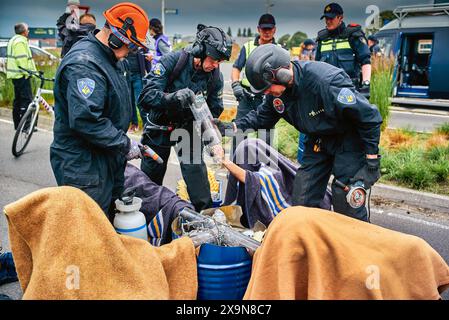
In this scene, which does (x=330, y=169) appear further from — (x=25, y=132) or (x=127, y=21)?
(x=25, y=132)

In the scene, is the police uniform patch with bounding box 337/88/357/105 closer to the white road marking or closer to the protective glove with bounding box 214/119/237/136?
the protective glove with bounding box 214/119/237/136

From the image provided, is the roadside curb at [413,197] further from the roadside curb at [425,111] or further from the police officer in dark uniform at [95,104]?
the roadside curb at [425,111]

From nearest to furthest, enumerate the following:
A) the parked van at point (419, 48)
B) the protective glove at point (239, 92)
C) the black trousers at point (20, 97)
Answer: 1. the protective glove at point (239, 92)
2. the black trousers at point (20, 97)
3. the parked van at point (419, 48)

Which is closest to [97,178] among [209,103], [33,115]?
[209,103]

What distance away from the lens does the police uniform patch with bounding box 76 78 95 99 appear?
8.28 ft

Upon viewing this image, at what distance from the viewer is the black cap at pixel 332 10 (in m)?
5.36

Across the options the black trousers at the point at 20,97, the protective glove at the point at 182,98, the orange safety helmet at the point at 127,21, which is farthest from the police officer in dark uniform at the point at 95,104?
the black trousers at the point at 20,97

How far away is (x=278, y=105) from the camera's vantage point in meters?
3.19

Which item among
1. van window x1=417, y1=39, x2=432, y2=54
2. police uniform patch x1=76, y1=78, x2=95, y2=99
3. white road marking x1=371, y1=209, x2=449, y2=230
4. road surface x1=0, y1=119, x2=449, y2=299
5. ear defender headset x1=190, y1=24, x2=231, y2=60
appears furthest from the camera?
van window x1=417, y1=39, x2=432, y2=54

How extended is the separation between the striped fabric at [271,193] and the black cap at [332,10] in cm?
293

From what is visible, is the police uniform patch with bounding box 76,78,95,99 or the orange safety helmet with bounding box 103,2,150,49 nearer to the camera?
the police uniform patch with bounding box 76,78,95,99

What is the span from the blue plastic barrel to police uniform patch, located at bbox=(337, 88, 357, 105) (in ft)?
3.85

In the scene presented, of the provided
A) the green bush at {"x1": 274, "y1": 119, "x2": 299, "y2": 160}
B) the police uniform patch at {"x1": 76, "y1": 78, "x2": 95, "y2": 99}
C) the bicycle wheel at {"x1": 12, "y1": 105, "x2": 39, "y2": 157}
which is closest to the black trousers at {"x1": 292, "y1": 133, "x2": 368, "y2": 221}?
the police uniform patch at {"x1": 76, "y1": 78, "x2": 95, "y2": 99}

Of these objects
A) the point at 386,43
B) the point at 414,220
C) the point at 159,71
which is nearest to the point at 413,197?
the point at 414,220
